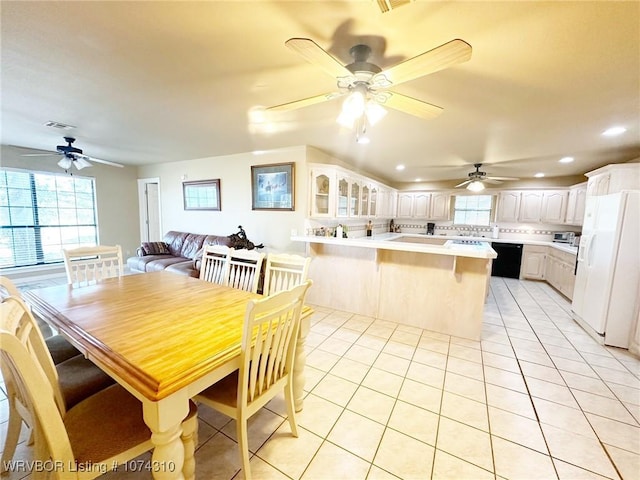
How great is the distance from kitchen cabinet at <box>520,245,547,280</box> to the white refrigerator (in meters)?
2.72

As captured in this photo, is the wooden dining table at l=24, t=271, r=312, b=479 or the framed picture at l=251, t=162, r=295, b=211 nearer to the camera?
the wooden dining table at l=24, t=271, r=312, b=479

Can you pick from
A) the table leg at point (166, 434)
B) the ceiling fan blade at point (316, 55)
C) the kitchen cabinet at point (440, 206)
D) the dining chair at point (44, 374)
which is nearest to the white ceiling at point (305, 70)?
the ceiling fan blade at point (316, 55)

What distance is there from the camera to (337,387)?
6.56 ft

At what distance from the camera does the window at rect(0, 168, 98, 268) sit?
4406 millimetres

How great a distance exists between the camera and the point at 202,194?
495 cm

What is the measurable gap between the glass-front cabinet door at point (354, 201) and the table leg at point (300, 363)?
9.93 feet

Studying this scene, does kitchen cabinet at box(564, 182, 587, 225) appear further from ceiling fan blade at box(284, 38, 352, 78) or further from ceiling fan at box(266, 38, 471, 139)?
ceiling fan blade at box(284, 38, 352, 78)

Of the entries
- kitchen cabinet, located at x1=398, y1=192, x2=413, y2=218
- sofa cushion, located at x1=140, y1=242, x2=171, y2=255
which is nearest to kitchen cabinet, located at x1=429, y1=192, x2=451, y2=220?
kitchen cabinet, located at x1=398, y1=192, x2=413, y2=218

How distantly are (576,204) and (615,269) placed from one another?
3.11 m

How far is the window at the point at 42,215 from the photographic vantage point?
14.5 feet

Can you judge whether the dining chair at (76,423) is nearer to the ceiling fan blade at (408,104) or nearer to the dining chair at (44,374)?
the dining chair at (44,374)

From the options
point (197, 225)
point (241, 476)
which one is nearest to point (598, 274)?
point (241, 476)

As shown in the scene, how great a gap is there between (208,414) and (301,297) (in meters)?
1.17

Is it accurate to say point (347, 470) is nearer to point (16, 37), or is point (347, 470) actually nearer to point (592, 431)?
point (592, 431)
